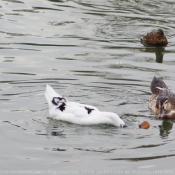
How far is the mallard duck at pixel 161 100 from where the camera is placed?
44.3 ft

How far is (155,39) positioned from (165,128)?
6.09 meters

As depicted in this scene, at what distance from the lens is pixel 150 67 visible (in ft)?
54.2

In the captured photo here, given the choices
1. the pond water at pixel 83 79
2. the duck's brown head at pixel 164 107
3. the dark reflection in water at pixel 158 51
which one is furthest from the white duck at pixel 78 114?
the dark reflection in water at pixel 158 51

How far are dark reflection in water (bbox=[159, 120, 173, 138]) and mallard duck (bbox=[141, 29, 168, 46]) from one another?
5389mm

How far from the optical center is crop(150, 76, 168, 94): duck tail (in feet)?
46.3

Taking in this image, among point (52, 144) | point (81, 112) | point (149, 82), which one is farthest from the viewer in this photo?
point (149, 82)

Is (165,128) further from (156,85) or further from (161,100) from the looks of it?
(156,85)

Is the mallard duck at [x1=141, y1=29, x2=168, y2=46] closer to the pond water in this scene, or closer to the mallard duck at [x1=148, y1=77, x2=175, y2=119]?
the pond water

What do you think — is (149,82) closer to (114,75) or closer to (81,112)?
(114,75)

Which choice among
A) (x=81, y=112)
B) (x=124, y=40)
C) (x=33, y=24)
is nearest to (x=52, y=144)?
(x=81, y=112)

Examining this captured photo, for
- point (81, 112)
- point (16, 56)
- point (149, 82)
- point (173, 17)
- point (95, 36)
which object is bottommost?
point (81, 112)

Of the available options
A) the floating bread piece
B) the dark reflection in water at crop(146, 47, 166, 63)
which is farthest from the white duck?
the dark reflection in water at crop(146, 47, 166, 63)

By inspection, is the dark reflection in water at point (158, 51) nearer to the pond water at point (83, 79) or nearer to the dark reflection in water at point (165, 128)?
the pond water at point (83, 79)

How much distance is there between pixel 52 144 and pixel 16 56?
614cm
